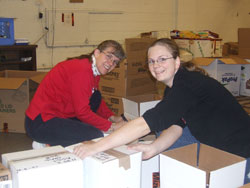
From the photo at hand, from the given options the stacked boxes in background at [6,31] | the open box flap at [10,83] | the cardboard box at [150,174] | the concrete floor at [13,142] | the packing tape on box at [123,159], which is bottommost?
the concrete floor at [13,142]

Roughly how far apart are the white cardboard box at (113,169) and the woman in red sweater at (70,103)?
61 cm

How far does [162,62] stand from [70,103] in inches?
33.2

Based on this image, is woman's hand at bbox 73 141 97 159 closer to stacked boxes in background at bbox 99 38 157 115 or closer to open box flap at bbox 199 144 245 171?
open box flap at bbox 199 144 245 171

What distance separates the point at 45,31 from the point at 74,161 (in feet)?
11.4

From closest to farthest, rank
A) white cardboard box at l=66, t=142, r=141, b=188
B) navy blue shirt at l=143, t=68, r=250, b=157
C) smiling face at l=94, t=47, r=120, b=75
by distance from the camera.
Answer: white cardboard box at l=66, t=142, r=141, b=188 → navy blue shirt at l=143, t=68, r=250, b=157 → smiling face at l=94, t=47, r=120, b=75

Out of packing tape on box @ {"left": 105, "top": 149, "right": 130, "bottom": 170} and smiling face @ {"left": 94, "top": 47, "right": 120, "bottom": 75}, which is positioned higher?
smiling face @ {"left": 94, "top": 47, "right": 120, "bottom": 75}

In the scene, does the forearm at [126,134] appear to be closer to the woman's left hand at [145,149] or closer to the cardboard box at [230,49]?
the woman's left hand at [145,149]

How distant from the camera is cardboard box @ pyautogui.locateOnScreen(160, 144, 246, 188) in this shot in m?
1.18

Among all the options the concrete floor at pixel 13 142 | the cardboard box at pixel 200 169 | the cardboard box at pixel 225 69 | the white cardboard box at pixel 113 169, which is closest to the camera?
the cardboard box at pixel 200 169

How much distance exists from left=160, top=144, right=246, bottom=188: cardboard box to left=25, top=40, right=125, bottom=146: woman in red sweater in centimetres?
69

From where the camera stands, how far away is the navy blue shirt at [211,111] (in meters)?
1.42

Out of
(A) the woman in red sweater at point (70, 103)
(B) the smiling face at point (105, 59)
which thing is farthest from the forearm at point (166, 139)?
(B) the smiling face at point (105, 59)

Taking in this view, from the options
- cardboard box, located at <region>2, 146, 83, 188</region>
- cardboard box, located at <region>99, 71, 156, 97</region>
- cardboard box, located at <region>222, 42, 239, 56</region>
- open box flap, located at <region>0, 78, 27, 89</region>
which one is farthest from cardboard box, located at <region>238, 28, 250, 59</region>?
cardboard box, located at <region>2, 146, 83, 188</region>

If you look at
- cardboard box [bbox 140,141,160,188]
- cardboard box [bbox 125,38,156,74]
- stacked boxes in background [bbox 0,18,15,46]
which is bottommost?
cardboard box [bbox 140,141,160,188]
